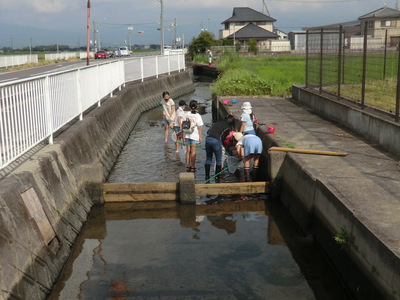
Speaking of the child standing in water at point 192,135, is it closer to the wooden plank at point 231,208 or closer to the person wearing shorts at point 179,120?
the person wearing shorts at point 179,120

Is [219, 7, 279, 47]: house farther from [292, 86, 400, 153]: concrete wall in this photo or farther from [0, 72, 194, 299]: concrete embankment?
[0, 72, 194, 299]: concrete embankment

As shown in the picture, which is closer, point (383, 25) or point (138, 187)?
point (138, 187)

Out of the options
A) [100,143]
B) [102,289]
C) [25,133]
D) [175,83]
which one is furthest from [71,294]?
[175,83]

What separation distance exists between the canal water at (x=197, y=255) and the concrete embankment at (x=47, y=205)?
318mm

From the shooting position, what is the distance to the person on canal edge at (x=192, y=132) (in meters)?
11.7

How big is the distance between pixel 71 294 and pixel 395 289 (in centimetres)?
386

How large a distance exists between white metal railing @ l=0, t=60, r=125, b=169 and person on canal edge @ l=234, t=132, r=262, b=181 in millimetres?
3825

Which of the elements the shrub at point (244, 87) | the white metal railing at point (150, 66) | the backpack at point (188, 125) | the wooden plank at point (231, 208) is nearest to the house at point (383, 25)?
the backpack at point (188, 125)

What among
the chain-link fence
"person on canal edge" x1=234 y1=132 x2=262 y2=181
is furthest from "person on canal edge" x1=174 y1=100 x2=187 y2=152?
the chain-link fence

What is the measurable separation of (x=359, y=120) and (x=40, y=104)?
24.2ft

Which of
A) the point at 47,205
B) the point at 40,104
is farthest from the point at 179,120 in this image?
the point at 47,205

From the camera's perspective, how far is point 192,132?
11938mm

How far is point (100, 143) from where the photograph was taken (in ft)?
41.4

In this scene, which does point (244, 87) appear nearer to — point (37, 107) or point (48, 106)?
point (48, 106)
